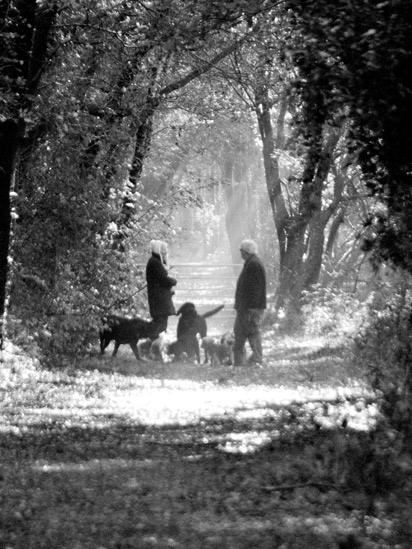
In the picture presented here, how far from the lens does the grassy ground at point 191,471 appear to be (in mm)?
5848

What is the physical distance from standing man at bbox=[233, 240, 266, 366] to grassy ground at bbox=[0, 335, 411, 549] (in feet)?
17.3

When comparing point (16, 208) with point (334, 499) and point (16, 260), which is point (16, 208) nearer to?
point (16, 260)

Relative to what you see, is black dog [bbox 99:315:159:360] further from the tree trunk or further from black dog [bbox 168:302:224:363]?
the tree trunk

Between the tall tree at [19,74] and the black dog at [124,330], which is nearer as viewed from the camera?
the tall tree at [19,74]

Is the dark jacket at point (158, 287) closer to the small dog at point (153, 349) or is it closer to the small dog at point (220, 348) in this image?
the small dog at point (153, 349)

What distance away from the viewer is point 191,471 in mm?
8039

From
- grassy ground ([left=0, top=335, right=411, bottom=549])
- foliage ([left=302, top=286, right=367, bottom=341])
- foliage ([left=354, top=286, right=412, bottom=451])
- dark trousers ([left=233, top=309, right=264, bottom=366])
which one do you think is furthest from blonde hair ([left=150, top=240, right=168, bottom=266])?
grassy ground ([left=0, top=335, right=411, bottom=549])

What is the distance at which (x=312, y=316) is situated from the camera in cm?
2827

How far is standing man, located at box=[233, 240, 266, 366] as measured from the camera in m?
20.0

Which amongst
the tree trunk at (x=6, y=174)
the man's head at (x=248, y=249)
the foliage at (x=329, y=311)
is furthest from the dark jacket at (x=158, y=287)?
the tree trunk at (x=6, y=174)

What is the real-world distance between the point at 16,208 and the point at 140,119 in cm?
411

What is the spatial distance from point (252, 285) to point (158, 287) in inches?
97.0

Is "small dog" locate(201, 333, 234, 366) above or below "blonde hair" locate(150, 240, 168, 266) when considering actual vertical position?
below

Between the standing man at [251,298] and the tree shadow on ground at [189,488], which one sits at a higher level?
the standing man at [251,298]
